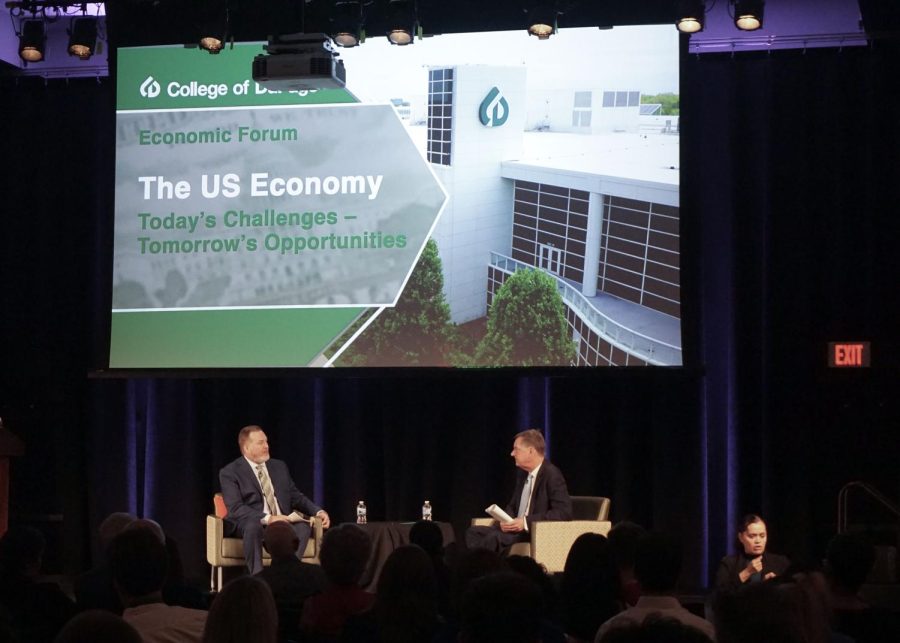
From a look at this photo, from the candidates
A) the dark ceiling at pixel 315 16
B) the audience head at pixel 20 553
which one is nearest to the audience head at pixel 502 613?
the audience head at pixel 20 553

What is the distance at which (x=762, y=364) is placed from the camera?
7270 mm

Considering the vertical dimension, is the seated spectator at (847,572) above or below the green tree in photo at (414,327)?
below

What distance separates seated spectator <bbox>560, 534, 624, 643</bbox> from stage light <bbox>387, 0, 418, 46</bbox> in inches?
156

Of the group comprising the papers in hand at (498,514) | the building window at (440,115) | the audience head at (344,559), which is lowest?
the papers in hand at (498,514)

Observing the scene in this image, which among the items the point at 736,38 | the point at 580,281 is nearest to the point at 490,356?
the point at 580,281

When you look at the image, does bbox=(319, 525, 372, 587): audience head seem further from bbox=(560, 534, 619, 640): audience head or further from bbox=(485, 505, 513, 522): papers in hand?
bbox=(485, 505, 513, 522): papers in hand

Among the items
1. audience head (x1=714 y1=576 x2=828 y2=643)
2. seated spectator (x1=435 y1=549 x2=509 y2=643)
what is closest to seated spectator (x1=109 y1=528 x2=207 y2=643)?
seated spectator (x1=435 y1=549 x2=509 y2=643)

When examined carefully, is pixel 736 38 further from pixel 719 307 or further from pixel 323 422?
pixel 323 422

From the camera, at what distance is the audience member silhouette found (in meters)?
2.96

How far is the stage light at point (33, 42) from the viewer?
22.9 ft

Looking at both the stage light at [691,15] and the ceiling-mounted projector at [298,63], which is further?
the ceiling-mounted projector at [298,63]

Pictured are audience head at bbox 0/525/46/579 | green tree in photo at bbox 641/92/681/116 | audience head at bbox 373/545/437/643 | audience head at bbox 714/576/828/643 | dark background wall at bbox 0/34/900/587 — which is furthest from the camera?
dark background wall at bbox 0/34/900/587

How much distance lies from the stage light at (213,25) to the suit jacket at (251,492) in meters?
2.55

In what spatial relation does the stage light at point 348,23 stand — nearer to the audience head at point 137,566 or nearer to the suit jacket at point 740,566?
the suit jacket at point 740,566
